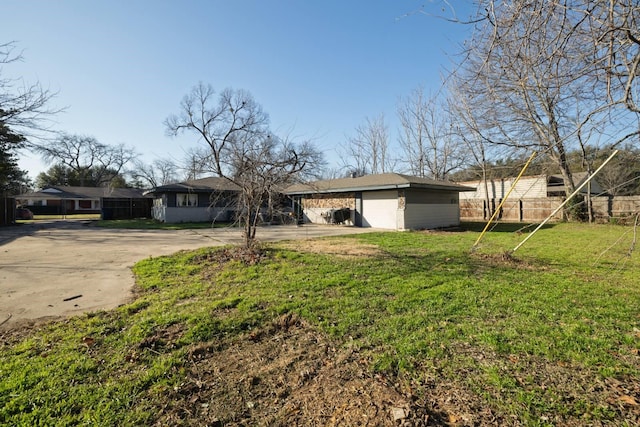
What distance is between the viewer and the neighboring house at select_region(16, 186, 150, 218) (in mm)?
27484

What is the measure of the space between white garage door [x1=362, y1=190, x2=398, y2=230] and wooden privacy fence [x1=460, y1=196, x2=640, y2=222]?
20.0 ft

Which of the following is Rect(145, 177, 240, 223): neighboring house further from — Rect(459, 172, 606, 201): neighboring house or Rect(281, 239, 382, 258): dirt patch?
Rect(459, 172, 606, 201): neighboring house

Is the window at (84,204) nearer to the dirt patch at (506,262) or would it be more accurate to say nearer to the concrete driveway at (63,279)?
the concrete driveway at (63,279)

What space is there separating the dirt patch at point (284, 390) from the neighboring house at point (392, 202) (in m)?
11.3

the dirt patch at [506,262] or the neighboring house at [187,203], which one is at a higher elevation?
the neighboring house at [187,203]

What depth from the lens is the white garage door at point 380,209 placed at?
51.6ft

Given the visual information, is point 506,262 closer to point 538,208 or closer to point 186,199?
point 538,208

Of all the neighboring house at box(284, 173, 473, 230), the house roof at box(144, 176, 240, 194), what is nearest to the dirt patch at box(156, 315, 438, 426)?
the neighboring house at box(284, 173, 473, 230)

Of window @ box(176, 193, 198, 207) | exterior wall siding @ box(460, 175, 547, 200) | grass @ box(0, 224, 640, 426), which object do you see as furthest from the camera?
exterior wall siding @ box(460, 175, 547, 200)

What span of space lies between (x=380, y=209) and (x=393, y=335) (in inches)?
537

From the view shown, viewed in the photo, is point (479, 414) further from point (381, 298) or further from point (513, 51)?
point (513, 51)

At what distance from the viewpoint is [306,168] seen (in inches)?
299

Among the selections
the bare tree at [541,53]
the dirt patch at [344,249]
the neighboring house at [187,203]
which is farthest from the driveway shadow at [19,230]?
the bare tree at [541,53]

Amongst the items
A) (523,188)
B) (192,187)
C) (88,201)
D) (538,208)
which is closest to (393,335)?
(192,187)
